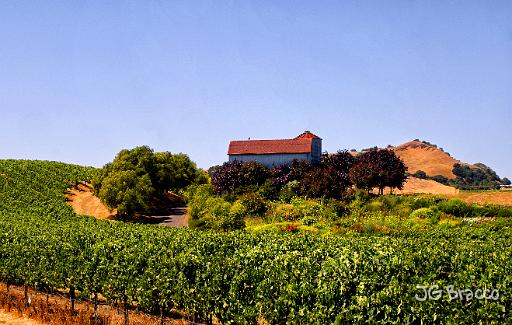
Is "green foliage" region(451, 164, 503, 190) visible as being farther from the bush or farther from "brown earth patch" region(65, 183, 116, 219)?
"brown earth patch" region(65, 183, 116, 219)

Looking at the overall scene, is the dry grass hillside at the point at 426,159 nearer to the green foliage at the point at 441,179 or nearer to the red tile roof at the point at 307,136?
the green foliage at the point at 441,179

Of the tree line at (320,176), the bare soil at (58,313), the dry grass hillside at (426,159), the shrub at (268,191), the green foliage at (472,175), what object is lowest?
the bare soil at (58,313)

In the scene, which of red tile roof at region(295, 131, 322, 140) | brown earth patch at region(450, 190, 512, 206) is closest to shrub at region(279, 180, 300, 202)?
red tile roof at region(295, 131, 322, 140)

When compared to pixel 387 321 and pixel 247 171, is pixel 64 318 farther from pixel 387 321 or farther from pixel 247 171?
pixel 247 171

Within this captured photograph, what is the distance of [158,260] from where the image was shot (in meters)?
20.4

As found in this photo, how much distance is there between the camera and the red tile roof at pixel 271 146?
67.8 metres

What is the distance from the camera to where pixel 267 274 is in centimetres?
1689

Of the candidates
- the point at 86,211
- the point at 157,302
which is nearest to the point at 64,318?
the point at 157,302

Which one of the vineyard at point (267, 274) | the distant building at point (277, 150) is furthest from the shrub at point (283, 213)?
the vineyard at point (267, 274)

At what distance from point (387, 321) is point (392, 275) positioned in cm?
136

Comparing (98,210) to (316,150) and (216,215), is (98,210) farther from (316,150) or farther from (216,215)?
(316,150)

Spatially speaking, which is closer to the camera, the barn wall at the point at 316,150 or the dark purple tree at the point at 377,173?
the dark purple tree at the point at 377,173

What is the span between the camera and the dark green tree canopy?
56.0 meters

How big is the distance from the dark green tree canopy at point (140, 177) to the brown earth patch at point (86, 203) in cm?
219
